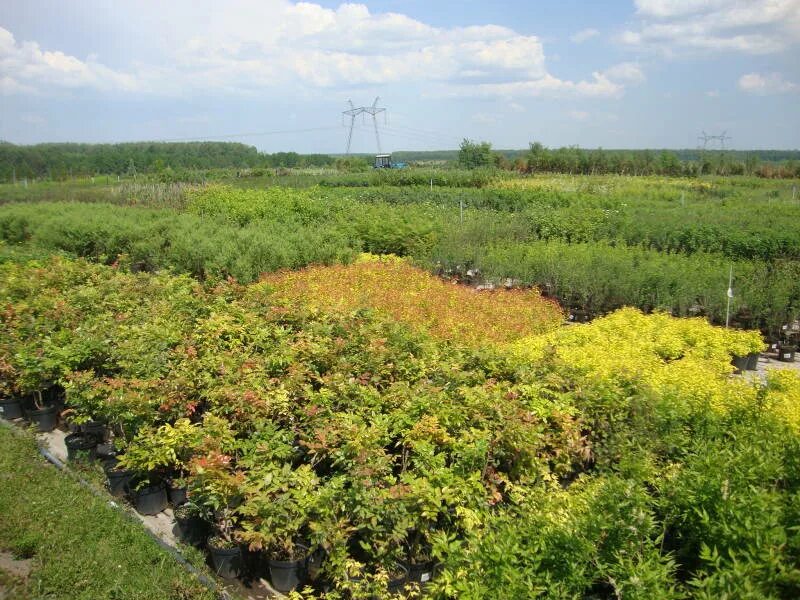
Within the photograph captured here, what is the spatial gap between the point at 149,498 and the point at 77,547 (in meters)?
0.81

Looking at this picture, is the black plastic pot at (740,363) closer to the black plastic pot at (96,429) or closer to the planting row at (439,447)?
the planting row at (439,447)

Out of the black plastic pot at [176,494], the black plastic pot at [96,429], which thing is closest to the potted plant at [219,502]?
the black plastic pot at [176,494]

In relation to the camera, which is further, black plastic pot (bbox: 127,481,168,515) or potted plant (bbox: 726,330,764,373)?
potted plant (bbox: 726,330,764,373)

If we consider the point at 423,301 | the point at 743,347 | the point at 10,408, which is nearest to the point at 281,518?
the point at 10,408

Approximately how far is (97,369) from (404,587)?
4.95 m

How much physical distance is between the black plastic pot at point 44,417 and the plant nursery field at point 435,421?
25 millimetres

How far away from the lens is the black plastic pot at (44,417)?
7117 mm

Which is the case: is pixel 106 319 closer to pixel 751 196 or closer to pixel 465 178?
pixel 751 196

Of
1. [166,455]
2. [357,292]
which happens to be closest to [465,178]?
[357,292]

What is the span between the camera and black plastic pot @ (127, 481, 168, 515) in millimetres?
5375

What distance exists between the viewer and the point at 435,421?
4738 mm

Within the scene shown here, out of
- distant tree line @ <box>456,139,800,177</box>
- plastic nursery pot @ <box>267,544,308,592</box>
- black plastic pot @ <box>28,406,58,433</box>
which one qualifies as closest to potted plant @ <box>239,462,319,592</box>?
plastic nursery pot @ <box>267,544,308,592</box>

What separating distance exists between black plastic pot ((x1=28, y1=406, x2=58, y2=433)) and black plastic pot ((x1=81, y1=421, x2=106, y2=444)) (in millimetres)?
929

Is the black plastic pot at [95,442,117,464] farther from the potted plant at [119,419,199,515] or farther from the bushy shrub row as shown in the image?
the bushy shrub row
